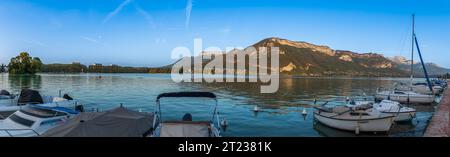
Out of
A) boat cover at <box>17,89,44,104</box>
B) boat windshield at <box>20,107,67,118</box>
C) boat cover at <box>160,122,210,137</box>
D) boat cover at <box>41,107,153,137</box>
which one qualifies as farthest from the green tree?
boat cover at <box>160,122,210,137</box>

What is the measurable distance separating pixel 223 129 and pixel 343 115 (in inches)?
361

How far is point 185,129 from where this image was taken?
12.9 m

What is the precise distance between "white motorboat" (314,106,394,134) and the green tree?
172 metres

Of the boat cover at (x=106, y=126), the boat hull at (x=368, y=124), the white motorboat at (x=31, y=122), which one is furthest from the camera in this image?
the boat hull at (x=368, y=124)

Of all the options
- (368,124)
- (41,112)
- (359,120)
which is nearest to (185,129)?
(41,112)

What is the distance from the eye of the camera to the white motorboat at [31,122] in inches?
585

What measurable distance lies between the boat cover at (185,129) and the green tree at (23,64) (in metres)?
172

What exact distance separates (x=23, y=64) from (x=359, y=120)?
17461 cm

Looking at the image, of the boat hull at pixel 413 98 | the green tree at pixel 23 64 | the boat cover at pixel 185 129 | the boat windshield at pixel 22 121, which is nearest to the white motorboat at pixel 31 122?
the boat windshield at pixel 22 121

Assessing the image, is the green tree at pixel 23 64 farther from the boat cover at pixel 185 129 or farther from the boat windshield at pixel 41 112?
the boat cover at pixel 185 129

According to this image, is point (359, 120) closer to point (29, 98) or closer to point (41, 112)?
point (41, 112)

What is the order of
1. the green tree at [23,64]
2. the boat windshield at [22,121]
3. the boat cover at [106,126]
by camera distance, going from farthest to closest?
the green tree at [23,64], the boat windshield at [22,121], the boat cover at [106,126]
